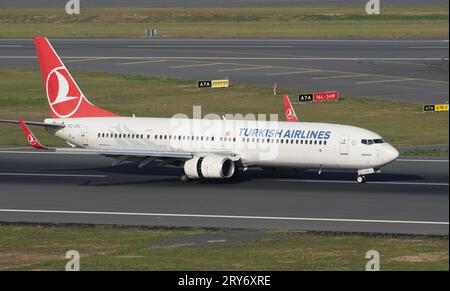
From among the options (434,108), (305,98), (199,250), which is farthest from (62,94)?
(434,108)

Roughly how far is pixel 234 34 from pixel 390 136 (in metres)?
82.0

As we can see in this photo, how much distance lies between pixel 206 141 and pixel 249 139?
3.07m

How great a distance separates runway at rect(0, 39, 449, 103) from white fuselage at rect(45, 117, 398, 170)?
136ft

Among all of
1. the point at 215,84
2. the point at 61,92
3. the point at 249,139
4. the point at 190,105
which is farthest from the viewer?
the point at 215,84

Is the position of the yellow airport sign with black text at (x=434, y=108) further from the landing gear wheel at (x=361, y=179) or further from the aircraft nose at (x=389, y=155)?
the aircraft nose at (x=389, y=155)

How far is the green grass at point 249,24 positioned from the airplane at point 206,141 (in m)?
91.1

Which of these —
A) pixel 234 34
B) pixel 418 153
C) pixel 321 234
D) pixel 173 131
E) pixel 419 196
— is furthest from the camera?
pixel 234 34

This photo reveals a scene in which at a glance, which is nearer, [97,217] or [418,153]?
[97,217]

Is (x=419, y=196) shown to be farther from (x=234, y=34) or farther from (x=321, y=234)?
(x=234, y=34)

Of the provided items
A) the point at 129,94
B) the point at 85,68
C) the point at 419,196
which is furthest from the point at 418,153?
the point at 85,68

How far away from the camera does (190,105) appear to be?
112000 mm

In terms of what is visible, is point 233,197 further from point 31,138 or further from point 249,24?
point 249,24

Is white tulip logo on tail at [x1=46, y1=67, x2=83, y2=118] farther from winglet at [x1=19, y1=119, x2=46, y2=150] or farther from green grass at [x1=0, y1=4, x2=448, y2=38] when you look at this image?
green grass at [x1=0, y1=4, x2=448, y2=38]

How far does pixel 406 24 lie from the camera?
175750 mm
